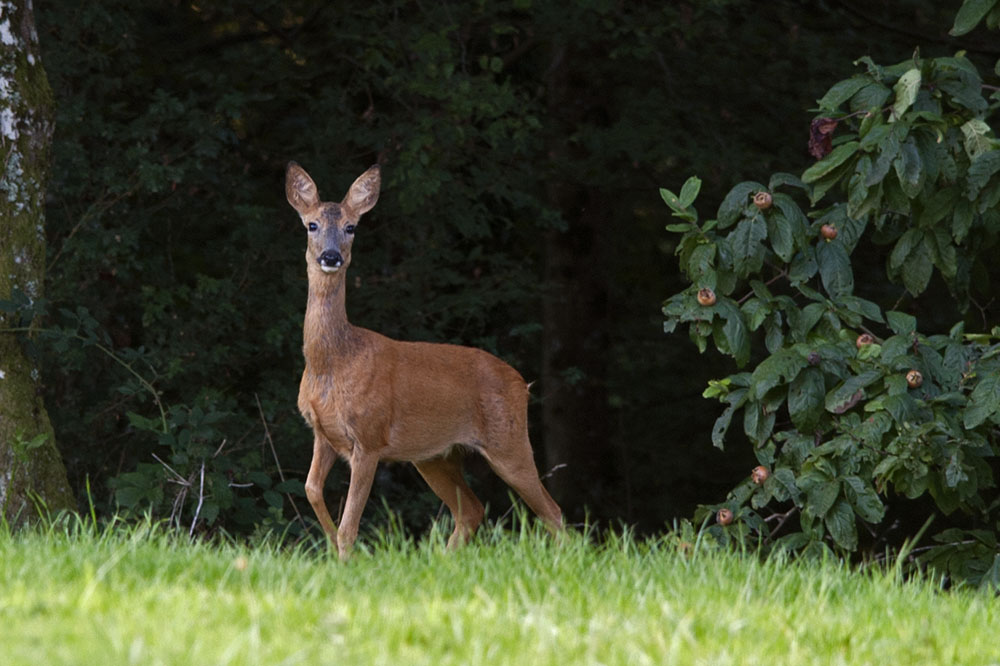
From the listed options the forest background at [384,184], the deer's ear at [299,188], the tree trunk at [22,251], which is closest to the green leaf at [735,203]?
the forest background at [384,184]

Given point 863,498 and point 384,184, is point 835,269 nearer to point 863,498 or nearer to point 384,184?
point 863,498

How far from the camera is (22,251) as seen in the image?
758 centimetres

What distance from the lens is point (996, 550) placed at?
6.64m

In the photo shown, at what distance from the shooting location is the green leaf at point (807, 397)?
20.5 feet

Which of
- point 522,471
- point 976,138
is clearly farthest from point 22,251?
point 976,138

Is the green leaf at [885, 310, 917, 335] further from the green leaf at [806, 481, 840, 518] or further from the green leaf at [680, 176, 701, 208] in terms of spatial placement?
the green leaf at [680, 176, 701, 208]

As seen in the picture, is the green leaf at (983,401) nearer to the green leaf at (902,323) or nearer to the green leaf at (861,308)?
the green leaf at (902,323)

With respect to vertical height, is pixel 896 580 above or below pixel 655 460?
above

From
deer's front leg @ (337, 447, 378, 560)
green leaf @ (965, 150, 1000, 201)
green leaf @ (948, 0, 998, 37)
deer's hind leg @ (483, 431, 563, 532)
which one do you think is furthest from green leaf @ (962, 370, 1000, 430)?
deer's front leg @ (337, 447, 378, 560)

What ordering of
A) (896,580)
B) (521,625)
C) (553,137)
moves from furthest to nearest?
(553,137) → (896,580) → (521,625)

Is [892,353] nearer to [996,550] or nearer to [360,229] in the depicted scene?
[996,550]

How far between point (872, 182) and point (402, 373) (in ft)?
7.56

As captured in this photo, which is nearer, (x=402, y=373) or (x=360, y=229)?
(x=402, y=373)


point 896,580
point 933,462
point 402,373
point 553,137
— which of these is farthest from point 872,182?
point 553,137
